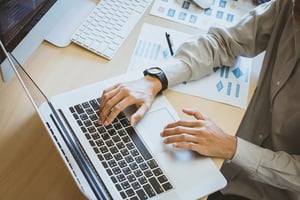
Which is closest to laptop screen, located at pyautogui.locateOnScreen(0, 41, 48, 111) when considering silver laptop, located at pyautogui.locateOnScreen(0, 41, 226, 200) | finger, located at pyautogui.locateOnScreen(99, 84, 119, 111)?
silver laptop, located at pyautogui.locateOnScreen(0, 41, 226, 200)

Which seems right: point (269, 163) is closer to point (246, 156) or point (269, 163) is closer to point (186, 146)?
point (246, 156)

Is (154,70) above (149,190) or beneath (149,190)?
above

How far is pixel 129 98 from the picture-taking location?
1.04m

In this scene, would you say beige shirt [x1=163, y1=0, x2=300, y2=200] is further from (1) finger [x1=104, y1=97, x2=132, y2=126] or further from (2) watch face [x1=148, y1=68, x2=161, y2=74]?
(1) finger [x1=104, y1=97, x2=132, y2=126]

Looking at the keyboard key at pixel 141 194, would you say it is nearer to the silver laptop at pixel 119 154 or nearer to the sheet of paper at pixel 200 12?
the silver laptop at pixel 119 154

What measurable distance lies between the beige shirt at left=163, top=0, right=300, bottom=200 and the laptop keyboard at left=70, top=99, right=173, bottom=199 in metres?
0.20

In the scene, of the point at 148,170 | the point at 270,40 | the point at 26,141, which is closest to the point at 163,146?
the point at 148,170

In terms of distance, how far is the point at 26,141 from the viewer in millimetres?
1002

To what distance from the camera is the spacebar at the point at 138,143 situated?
0.98m

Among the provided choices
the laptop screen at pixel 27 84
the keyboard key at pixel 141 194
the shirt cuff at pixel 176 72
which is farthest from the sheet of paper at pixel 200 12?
the keyboard key at pixel 141 194

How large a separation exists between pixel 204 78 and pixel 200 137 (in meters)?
0.22

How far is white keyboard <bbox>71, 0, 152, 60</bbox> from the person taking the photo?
1.18m

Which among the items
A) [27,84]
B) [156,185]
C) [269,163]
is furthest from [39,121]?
[269,163]

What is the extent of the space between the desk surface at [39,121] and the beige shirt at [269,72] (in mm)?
84
